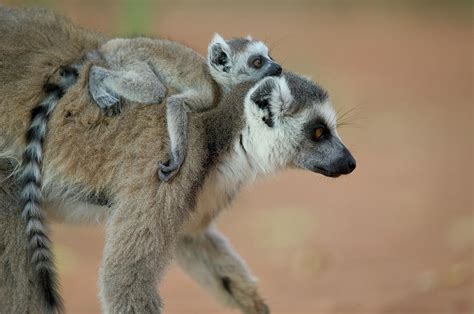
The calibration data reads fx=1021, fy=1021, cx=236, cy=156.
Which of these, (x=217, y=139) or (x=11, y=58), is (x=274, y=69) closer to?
(x=217, y=139)

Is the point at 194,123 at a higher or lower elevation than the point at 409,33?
lower

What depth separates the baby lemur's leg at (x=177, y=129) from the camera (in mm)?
6176

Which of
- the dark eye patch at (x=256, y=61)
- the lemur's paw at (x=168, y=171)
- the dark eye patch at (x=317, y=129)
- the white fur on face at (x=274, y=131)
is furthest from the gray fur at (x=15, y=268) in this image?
the dark eye patch at (x=317, y=129)

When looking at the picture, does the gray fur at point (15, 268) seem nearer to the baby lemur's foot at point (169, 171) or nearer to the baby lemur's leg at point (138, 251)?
the baby lemur's leg at point (138, 251)

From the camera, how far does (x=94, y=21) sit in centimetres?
1866

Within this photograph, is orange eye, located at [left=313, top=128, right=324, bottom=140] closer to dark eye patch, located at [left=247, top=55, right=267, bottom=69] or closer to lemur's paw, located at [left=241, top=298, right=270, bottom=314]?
dark eye patch, located at [left=247, top=55, right=267, bottom=69]

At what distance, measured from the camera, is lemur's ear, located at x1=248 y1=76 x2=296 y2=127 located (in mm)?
6398

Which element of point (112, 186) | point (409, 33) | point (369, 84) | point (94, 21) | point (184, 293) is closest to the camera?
point (112, 186)

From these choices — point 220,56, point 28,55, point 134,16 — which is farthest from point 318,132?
point 134,16

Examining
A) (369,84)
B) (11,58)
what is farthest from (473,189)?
(11,58)

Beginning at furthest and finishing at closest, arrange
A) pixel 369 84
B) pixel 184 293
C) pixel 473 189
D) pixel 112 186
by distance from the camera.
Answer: pixel 369 84 < pixel 473 189 < pixel 184 293 < pixel 112 186

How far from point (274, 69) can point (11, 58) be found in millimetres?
1716

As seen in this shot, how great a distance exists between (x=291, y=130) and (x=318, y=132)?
0.59ft

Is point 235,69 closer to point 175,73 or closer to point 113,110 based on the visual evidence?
point 175,73
